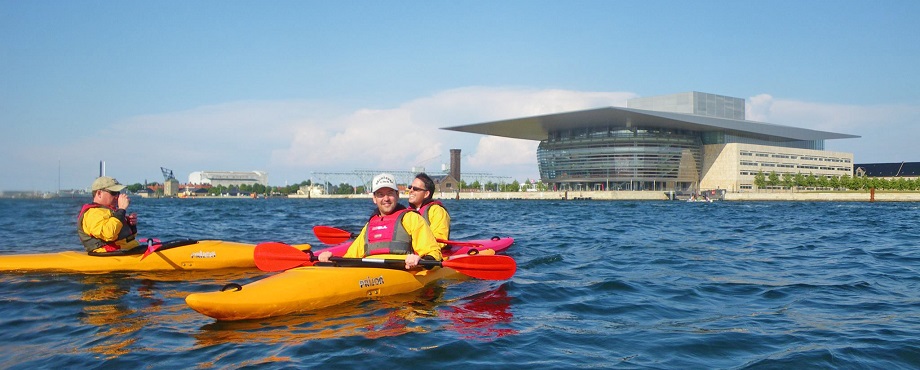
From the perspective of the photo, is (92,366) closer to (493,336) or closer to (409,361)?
(409,361)

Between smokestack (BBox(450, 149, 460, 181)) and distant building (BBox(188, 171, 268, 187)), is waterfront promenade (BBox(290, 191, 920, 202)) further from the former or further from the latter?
distant building (BBox(188, 171, 268, 187))

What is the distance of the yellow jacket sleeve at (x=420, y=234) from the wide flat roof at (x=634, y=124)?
86288 millimetres

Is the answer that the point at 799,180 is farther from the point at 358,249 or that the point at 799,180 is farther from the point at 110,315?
the point at 110,315

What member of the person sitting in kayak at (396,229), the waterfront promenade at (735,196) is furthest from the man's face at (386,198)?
the waterfront promenade at (735,196)

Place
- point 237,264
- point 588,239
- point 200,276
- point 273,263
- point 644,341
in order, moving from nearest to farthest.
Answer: point 644,341 → point 273,263 → point 200,276 → point 237,264 → point 588,239

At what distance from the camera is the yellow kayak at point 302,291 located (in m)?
5.39

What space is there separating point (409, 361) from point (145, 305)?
12.1ft

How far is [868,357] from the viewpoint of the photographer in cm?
465

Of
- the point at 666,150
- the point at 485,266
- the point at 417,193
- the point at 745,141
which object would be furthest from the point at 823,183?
the point at 485,266

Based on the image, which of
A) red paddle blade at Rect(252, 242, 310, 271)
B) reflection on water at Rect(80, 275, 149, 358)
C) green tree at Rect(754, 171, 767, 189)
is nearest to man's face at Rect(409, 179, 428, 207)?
red paddle blade at Rect(252, 242, 310, 271)

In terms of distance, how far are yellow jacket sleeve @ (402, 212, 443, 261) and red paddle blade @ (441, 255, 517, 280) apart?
1.62 feet

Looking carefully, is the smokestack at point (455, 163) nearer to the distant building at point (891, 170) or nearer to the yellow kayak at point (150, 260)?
the distant building at point (891, 170)

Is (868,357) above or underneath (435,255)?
underneath

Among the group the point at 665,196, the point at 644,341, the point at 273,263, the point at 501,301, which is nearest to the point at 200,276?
the point at 273,263
